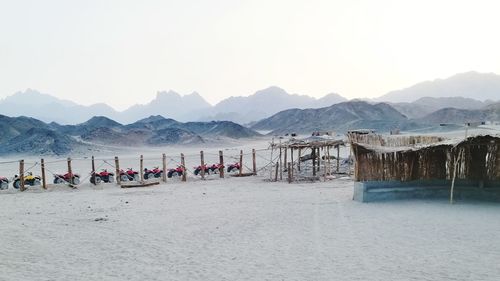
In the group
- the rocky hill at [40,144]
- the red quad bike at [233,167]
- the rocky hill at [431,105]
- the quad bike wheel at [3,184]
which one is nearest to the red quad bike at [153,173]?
the red quad bike at [233,167]

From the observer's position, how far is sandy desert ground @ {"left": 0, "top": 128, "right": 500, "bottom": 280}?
23.1 ft

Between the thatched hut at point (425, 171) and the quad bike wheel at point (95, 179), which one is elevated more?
the thatched hut at point (425, 171)

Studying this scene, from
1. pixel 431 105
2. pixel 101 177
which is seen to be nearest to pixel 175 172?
pixel 101 177

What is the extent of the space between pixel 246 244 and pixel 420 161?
6.79 metres

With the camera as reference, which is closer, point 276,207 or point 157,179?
point 276,207

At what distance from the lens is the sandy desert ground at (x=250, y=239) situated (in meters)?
7.04

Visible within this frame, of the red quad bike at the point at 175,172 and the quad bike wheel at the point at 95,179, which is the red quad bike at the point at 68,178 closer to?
the quad bike wheel at the point at 95,179

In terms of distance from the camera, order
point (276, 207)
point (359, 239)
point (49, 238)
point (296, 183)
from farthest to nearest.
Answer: point (296, 183), point (276, 207), point (49, 238), point (359, 239)

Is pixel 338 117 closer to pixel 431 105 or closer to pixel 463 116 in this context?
pixel 463 116

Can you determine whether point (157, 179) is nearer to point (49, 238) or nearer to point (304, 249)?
point (49, 238)

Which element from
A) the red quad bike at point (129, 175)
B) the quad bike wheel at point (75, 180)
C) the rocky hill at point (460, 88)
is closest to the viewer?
the quad bike wheel at point (75, 180)

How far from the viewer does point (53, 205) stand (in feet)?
47.5

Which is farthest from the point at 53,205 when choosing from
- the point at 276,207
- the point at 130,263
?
the point at 130,263

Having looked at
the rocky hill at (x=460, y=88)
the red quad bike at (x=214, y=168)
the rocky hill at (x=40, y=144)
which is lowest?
the red quad bike at (x=214, y=168)
